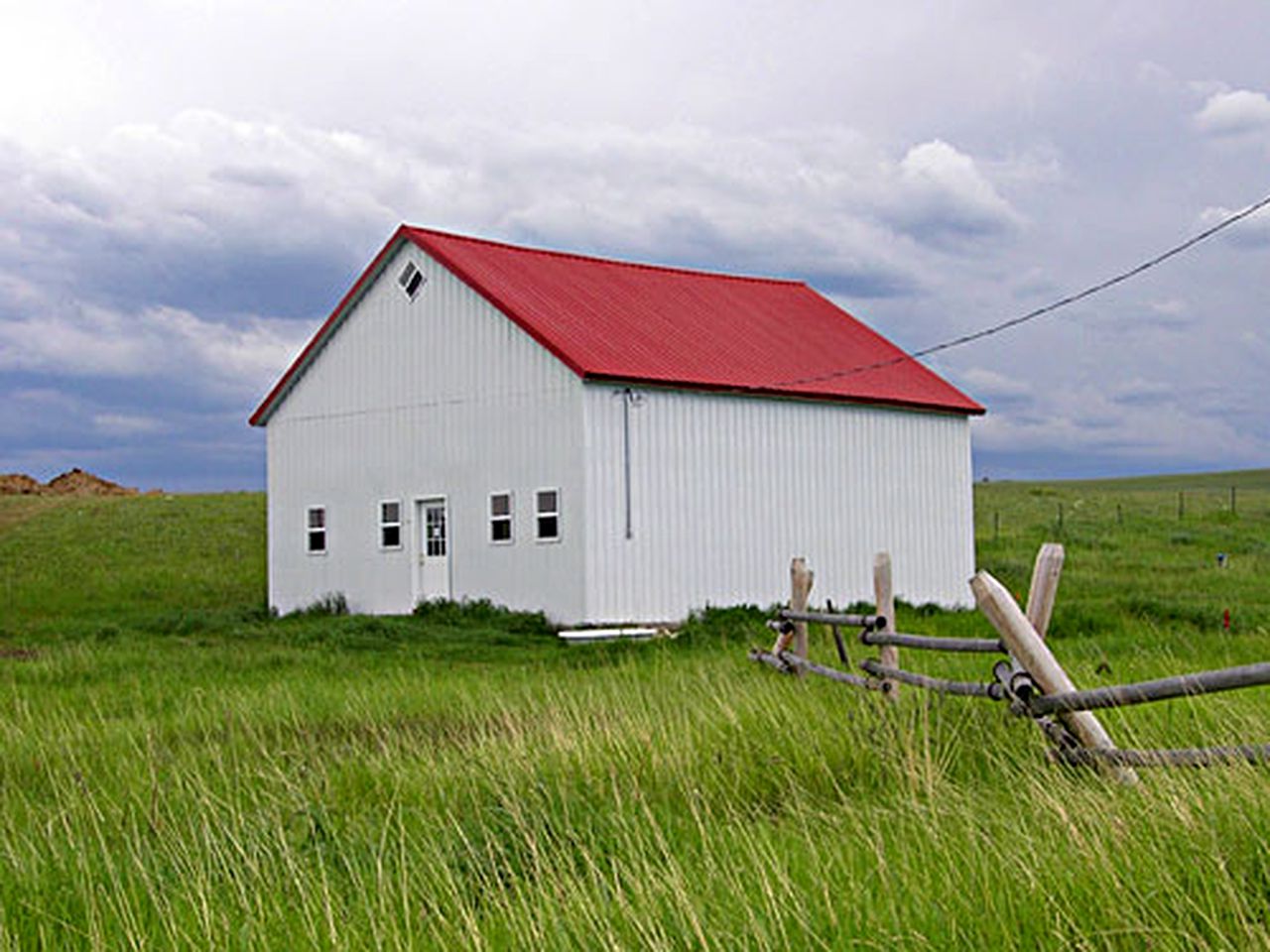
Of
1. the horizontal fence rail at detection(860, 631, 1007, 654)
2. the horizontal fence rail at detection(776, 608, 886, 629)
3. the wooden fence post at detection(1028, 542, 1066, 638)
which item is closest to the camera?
the wooden fence post at detection(1028, 542, 1066, 638)

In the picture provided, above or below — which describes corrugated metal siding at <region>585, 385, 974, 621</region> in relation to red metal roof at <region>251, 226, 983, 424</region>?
below

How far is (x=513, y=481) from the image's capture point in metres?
26.5

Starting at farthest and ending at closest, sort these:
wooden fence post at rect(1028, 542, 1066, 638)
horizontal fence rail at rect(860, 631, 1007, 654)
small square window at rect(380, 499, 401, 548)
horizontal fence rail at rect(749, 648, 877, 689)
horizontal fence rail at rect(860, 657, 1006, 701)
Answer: small square window at rect(380, 499, 401, 548) → horizontal fence rail at rect(749, 648, 877, 689) → horizontal fence rail at rect(860, 631, 1007, 654) → wooden fence post at rect(1028, 542, 1066, 638) → horizontal fence rail at rect(860, 657, 1006, 701)

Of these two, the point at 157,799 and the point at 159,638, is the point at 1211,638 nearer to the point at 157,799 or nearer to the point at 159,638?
the point at 157,799

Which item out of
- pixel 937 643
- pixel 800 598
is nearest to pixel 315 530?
pixel 800 598

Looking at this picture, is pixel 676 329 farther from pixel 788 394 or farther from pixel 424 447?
pixel 424 447

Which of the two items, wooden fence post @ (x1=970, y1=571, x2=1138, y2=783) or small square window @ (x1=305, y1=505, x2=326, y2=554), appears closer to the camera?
wooden fence post @ (x1=970, y1=571, x2=1138, y2=783)

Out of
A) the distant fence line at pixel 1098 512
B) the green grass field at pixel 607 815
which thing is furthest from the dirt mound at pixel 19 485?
the green grass field at pixel 607 815

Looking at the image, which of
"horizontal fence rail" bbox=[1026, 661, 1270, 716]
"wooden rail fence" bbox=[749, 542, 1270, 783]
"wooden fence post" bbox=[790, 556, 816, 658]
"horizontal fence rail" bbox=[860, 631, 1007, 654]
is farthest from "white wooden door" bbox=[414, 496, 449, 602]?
"horizontal fence rail" bbox=[1026, 661, 1270, 716]

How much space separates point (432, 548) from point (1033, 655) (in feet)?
70.6

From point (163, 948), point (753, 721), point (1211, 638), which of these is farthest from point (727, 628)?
point (163, 948)

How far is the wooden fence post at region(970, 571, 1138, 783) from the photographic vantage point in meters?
7.39

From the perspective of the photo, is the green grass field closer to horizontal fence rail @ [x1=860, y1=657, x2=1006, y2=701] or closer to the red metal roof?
horizontal fence rail @ [x1=860, y1=657, x2=1006, y2=701]

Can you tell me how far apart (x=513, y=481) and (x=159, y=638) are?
6509mm
